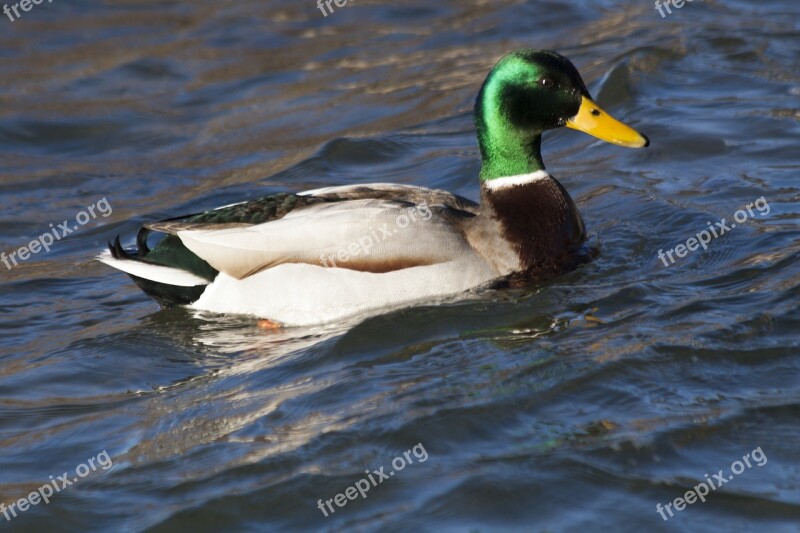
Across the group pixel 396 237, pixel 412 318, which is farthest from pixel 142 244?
pixel 412 318

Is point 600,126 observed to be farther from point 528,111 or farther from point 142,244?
point 142,244

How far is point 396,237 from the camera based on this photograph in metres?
6.93

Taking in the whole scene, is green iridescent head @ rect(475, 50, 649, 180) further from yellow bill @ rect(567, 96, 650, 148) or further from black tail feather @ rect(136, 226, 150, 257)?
black tail feather @ rect(136, 226, 150, 257)

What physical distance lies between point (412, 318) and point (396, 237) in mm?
444

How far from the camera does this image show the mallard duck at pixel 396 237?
6.95 meters

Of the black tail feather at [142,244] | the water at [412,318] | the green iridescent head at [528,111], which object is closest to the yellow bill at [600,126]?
the green iridescent head at [528,111]

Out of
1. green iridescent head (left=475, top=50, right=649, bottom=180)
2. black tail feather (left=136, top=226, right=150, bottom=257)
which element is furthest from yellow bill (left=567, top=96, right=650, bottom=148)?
black tail feather (left=136, top=226, right=150, bottom=257)

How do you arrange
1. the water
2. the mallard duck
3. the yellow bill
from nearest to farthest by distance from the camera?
the water < the mallard duck < the yellow bill

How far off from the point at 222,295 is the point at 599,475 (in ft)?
9.11

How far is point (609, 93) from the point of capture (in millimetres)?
10875

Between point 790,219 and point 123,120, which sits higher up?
point 123,120

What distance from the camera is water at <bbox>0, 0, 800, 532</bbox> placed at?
527 cm

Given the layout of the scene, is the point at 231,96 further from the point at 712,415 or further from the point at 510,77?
the point at 712,415

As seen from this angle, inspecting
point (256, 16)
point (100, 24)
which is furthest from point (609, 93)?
point (100, 24)
